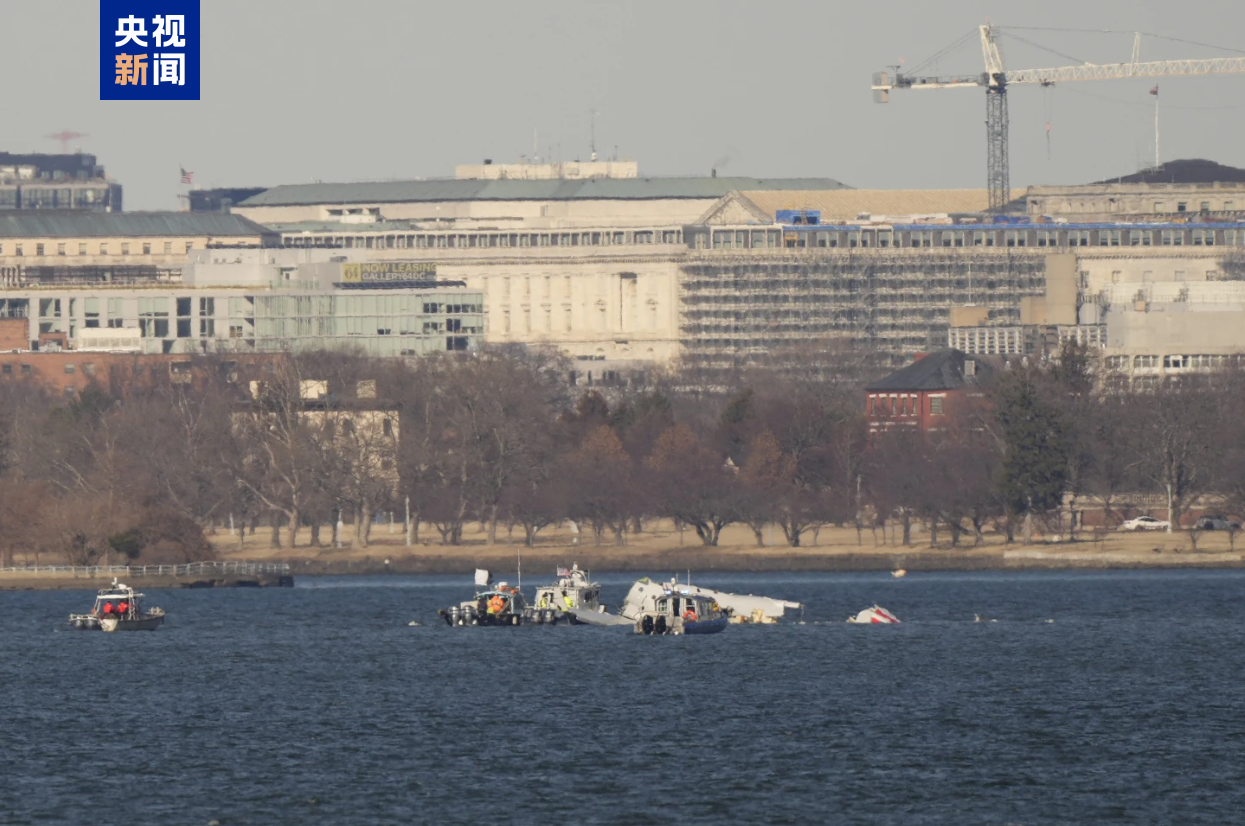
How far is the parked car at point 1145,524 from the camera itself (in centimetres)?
18575

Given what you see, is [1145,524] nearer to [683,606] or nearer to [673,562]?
[673,562]

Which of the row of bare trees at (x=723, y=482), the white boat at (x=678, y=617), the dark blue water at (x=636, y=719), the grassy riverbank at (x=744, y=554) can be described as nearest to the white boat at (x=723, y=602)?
the white boat at (x=678, y=617)

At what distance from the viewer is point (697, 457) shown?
197750 millimetres

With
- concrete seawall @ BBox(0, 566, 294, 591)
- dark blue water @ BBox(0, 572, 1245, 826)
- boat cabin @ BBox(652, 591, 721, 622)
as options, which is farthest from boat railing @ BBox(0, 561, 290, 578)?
boat cabin @ BBox(652, 591, 721, 622)

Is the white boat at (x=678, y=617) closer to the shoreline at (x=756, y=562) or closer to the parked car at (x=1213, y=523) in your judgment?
the shoreline at (x=756, y=562)

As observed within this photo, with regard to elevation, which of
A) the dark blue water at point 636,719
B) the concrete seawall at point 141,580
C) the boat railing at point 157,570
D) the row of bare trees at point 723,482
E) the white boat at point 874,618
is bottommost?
the dark blue water at point 636,719

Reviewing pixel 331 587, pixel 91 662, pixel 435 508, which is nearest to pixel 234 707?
pixel 91 662

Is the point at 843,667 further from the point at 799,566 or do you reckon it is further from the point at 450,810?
the point at 799,566

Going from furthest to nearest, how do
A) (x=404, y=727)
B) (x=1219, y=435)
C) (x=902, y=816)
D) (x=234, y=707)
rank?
(x=1219, y=435) → (x=234, y=707) → (x=404, y=727) → (x=902, y=816)

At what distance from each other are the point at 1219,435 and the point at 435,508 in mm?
46150

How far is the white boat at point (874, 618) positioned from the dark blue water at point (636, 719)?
3.30 ft

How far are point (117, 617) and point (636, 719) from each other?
4576cm

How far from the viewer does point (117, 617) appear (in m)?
137

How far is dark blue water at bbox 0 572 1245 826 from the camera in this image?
258 ft
